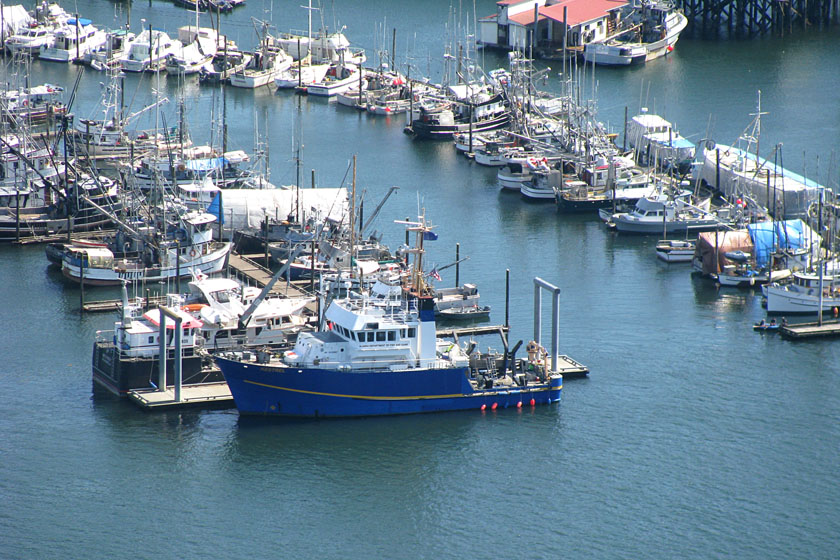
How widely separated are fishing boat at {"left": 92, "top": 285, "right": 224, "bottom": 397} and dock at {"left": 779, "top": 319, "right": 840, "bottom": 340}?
90.7ft

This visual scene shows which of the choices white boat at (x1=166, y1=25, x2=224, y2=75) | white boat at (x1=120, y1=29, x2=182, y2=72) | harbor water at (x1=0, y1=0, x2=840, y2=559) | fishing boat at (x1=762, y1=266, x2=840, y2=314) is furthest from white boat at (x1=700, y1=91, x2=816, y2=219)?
white boat at (x1=120, y1=29, x2=182, y2=72)

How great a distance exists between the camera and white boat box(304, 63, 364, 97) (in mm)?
121312

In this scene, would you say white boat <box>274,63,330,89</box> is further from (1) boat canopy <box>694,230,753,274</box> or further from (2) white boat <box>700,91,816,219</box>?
(1) boat canopy <box>694,230,753,274</box>

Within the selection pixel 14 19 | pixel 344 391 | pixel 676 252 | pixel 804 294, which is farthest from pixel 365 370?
pixel 14 19

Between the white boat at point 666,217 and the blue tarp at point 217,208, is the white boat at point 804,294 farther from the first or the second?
the blue tarp at point 217,208

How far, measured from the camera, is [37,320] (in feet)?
230

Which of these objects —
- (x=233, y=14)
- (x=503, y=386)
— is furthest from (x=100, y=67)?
(x=503, y=386)

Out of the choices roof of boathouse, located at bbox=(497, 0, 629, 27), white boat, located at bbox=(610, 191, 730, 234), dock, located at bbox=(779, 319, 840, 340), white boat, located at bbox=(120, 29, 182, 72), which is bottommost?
dock, located at bbox=(779, 319, 840, 340)

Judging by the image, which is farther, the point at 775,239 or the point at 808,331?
the point at 775,239

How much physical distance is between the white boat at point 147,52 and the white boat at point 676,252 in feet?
192

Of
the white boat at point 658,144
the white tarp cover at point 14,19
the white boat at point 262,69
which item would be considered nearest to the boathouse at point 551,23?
the white boat at point 262,69

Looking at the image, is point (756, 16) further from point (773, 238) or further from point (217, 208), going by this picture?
point (217, 208)

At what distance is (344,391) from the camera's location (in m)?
58.1

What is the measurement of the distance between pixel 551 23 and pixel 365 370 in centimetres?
8041
